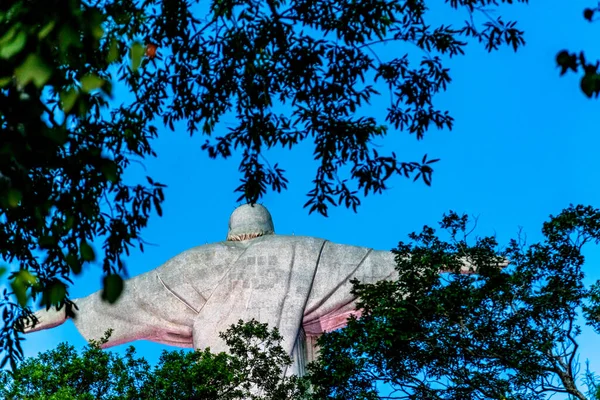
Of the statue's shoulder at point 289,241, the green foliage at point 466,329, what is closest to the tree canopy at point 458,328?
the green foliage at point 466,329

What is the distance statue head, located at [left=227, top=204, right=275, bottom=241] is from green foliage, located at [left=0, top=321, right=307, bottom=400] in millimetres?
4151

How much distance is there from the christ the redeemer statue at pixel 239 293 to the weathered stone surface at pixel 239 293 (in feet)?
0.05

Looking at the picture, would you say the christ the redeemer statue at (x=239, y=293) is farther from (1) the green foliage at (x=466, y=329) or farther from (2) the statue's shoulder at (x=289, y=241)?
(1) the green foliage at (x=466, y=329)

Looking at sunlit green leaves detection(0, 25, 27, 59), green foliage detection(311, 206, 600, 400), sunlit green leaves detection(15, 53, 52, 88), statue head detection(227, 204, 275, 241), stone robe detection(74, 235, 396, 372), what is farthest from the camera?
statue head detection(227, 204, 275, 241)

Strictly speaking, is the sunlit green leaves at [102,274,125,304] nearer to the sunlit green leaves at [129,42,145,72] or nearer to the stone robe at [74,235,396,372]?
the sunlit green leaves at [129,42,145,72]

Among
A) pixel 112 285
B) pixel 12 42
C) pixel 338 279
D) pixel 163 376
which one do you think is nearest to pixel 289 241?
pixel 338 279

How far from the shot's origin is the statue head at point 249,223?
14.9 meters

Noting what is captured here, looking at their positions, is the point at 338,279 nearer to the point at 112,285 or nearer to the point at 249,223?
the point at 249,223

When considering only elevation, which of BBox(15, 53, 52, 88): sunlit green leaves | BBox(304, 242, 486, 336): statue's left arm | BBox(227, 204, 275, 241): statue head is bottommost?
BBox(15, 53, 52, 88): sunlit green leaves

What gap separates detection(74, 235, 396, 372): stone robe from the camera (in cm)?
1358

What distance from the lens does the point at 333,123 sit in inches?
233

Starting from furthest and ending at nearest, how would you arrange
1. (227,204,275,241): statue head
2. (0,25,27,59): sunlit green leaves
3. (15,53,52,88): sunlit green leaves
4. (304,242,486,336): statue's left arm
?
(227,204,275,241): statue head, (304,242,486,336): statue's left arm, (0,25,27,59): sunlit green leaves, (15,53,52,88): sunlit green leaves

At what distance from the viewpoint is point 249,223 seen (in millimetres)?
14992

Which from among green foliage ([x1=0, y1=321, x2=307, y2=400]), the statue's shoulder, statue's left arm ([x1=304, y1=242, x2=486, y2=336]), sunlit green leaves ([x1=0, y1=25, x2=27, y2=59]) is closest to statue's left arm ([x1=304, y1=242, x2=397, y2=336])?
statue's left arm ([x1=304, y1=242, x2=486, y2=336])
